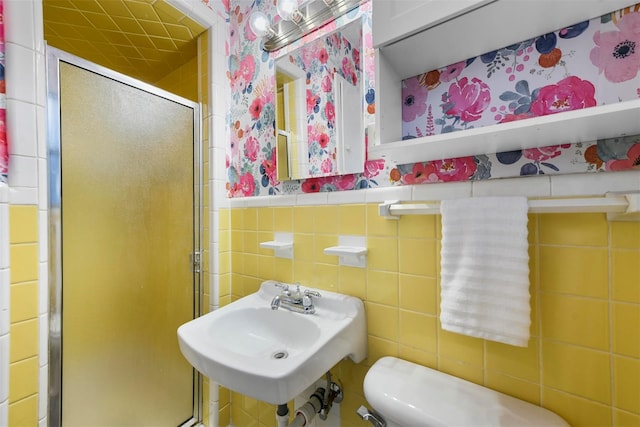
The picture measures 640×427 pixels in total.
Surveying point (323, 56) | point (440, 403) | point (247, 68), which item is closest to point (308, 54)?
point (323, 56)

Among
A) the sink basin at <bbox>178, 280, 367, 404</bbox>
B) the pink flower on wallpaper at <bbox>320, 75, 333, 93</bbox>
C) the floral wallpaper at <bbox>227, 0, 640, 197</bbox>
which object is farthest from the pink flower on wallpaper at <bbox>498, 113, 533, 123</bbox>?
the sink basin at <bbox>178, 280, 367, 404</bbox>

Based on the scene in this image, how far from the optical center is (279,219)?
1163 mm

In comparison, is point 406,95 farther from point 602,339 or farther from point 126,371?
point 126,371

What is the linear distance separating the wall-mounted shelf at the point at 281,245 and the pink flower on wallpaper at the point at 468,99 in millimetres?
737

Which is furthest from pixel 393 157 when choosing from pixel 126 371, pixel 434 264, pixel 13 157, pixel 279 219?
pixel 126 371

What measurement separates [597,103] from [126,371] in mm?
1807

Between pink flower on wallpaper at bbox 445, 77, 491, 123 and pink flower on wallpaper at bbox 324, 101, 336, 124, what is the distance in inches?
15.5

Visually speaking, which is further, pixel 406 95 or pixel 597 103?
pixel 406 95

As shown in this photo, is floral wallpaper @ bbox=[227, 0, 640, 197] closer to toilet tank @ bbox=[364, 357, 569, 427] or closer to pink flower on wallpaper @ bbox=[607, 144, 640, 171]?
pink flower on wallpaper @ bbox=[607, 144, 640, 171]

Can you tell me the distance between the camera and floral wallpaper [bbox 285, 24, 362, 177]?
3.16 feet

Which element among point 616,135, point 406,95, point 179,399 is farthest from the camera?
point 179,399

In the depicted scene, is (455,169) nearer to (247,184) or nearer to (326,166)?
(326,166)

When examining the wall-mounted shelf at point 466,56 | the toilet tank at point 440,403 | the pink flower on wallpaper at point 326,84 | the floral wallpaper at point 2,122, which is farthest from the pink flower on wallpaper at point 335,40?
the toilet tank at point 440,403

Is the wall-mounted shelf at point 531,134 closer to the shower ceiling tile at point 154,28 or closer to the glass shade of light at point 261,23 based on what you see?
the glass shade of light at point 261,23
